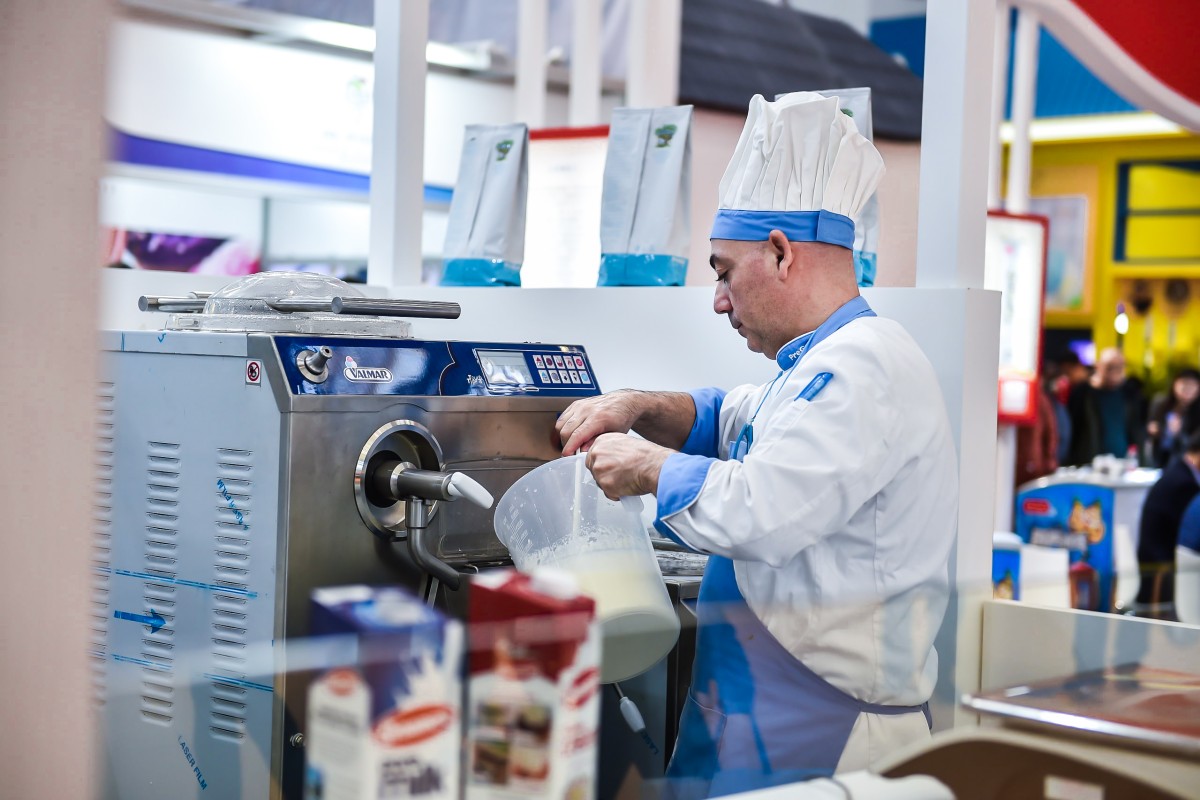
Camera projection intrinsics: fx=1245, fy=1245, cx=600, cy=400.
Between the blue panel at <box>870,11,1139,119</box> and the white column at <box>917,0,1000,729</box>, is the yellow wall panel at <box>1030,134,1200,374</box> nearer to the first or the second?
the blue panel at <box>870,11,1139,119</box>

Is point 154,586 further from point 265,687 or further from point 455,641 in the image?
point 455,641

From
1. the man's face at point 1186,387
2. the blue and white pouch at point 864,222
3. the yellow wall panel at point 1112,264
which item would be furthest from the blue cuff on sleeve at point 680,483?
the yellow wall panel at point 1112,264

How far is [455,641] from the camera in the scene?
899 mm

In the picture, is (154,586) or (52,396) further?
(154,586)

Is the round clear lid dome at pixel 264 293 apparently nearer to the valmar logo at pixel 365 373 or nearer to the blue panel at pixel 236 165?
the valmar logo at pixel 365 373

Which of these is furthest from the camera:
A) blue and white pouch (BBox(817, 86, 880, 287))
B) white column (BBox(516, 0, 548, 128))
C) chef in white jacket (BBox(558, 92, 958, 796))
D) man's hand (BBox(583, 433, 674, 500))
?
white column (BBox(516, 0, 548, 128))

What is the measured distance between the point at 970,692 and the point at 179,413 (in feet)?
4.11

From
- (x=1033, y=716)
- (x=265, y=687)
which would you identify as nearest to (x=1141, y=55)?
(x=1033, y=716)

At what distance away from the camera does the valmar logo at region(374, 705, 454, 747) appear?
864 millimetres

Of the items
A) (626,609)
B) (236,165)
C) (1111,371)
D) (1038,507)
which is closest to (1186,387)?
(1111,371)

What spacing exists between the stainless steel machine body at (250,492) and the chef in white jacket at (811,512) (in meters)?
0.38

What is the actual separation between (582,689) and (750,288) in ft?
3.53

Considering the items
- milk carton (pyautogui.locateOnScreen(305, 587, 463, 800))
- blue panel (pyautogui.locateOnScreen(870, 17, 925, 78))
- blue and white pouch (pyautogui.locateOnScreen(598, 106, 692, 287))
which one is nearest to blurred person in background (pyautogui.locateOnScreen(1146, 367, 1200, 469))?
blue panel (pyautogui.locateOnScreen(870, 17, 925, 78))

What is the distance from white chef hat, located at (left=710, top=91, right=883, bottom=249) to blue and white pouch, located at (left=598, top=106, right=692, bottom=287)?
2.52ft
